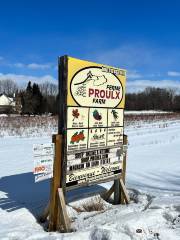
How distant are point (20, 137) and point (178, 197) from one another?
12.1m

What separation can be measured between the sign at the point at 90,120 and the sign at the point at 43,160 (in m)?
0.23

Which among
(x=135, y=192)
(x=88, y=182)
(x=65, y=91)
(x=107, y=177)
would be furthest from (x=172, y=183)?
(x=65, y=91)

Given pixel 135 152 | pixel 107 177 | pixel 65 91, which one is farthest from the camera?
pixel 135 152

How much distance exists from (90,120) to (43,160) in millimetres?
995

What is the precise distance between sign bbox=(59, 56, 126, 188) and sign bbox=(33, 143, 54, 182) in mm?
228

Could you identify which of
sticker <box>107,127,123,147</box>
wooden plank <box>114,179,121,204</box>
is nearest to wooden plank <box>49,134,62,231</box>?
sticker <box>107,127,123,147</box>

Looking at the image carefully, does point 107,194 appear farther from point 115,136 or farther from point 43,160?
point 43,160

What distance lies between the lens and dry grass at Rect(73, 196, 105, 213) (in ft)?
18.3

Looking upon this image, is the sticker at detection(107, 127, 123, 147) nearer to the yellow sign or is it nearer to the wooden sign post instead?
the wooden sign post

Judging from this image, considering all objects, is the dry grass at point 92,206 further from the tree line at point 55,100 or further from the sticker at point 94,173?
the tree line at point 55,100

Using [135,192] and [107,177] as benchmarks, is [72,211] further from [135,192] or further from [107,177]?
[135,192]

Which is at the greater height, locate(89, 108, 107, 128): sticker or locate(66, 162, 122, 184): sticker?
locate(89, 108, 107, 128): sticker

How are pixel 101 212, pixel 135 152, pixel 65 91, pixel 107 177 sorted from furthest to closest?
pixel 135 152
pixel 107 177
pixel 101 212
pixel 65 91

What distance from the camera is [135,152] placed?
12.1 m
